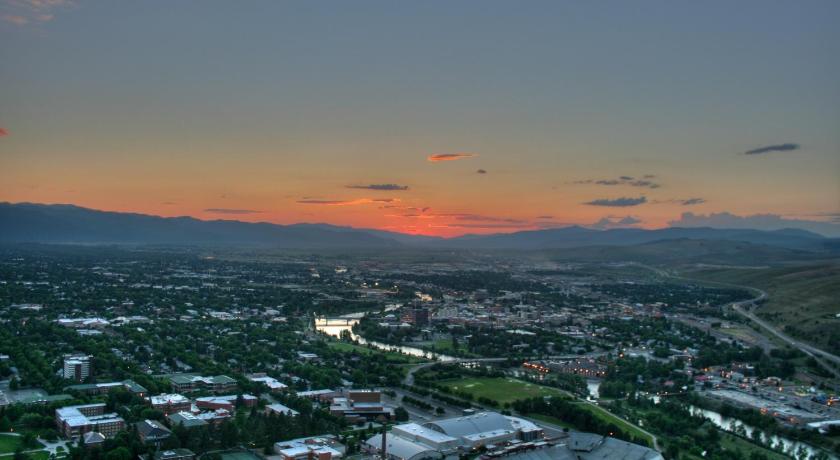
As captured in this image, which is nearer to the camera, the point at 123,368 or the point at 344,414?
the point at 344,414

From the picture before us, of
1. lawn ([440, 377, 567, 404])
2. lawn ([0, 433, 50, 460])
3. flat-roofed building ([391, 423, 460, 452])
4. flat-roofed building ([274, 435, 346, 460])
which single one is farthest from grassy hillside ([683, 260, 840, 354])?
lawn ([0, 433, 50, 460])

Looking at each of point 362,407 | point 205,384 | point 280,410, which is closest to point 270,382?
point 205,384

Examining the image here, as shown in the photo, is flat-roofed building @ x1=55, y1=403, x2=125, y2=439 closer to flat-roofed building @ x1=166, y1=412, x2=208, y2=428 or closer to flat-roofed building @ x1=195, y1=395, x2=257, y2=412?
flat-roofed building @ x1=166, y1=412, x2=208, y2=428

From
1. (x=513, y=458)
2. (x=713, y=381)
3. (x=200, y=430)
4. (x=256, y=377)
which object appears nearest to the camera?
(x=513, y=458)

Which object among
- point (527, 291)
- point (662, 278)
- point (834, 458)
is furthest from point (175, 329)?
point (662, 278)

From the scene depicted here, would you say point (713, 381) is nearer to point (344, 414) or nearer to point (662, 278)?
point (344, 414)

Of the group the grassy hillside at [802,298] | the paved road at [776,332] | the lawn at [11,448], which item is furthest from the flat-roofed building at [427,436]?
the grassy hillside at [802,298]

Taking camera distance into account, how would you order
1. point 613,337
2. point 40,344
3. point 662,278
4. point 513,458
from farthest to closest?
point 662,278 → point 613,337 → point 40,344 → point 513,458
